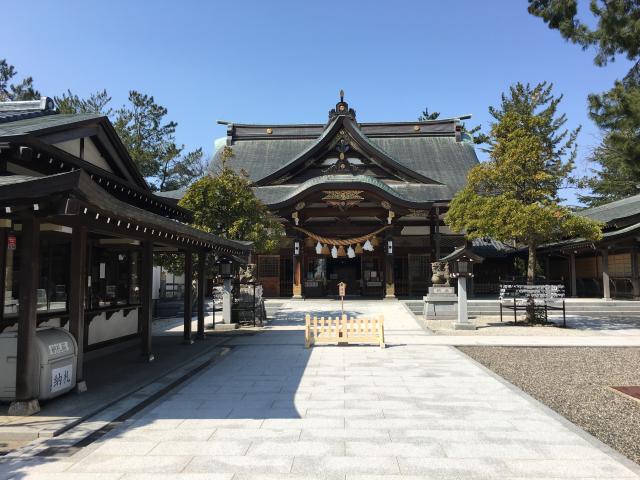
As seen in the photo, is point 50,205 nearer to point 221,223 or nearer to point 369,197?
point 221,223

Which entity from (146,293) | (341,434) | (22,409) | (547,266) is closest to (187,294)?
(146,293)

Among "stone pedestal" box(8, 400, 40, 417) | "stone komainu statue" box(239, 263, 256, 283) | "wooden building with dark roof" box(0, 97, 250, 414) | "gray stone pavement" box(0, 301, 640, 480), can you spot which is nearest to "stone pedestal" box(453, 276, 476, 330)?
"gray stone pavement" box(0, 301, 640, 480)

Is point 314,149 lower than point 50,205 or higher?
higher

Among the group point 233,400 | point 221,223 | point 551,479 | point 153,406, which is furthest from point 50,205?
point 221,223

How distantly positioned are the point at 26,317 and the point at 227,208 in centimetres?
947

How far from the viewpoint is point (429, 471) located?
3.94 meters

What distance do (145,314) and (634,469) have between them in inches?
318

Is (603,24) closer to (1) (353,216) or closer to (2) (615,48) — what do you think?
(2) (615,48)

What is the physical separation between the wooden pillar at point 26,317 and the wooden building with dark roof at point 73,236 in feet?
0.04

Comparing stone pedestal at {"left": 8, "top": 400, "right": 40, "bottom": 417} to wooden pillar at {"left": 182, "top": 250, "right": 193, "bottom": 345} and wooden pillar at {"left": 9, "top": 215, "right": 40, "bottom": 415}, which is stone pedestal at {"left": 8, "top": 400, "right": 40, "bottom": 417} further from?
wooden pillar at {"left": 182, "top": 250, "right": 193, "bottom": 345}

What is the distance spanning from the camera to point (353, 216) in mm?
23078

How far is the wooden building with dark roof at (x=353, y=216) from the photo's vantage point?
21.7 metres

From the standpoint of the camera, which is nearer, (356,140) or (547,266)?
(356,140)

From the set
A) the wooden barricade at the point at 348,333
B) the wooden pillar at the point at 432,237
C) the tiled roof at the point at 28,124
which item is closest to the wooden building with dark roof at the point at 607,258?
the wooden pillar at the point at 432,237
